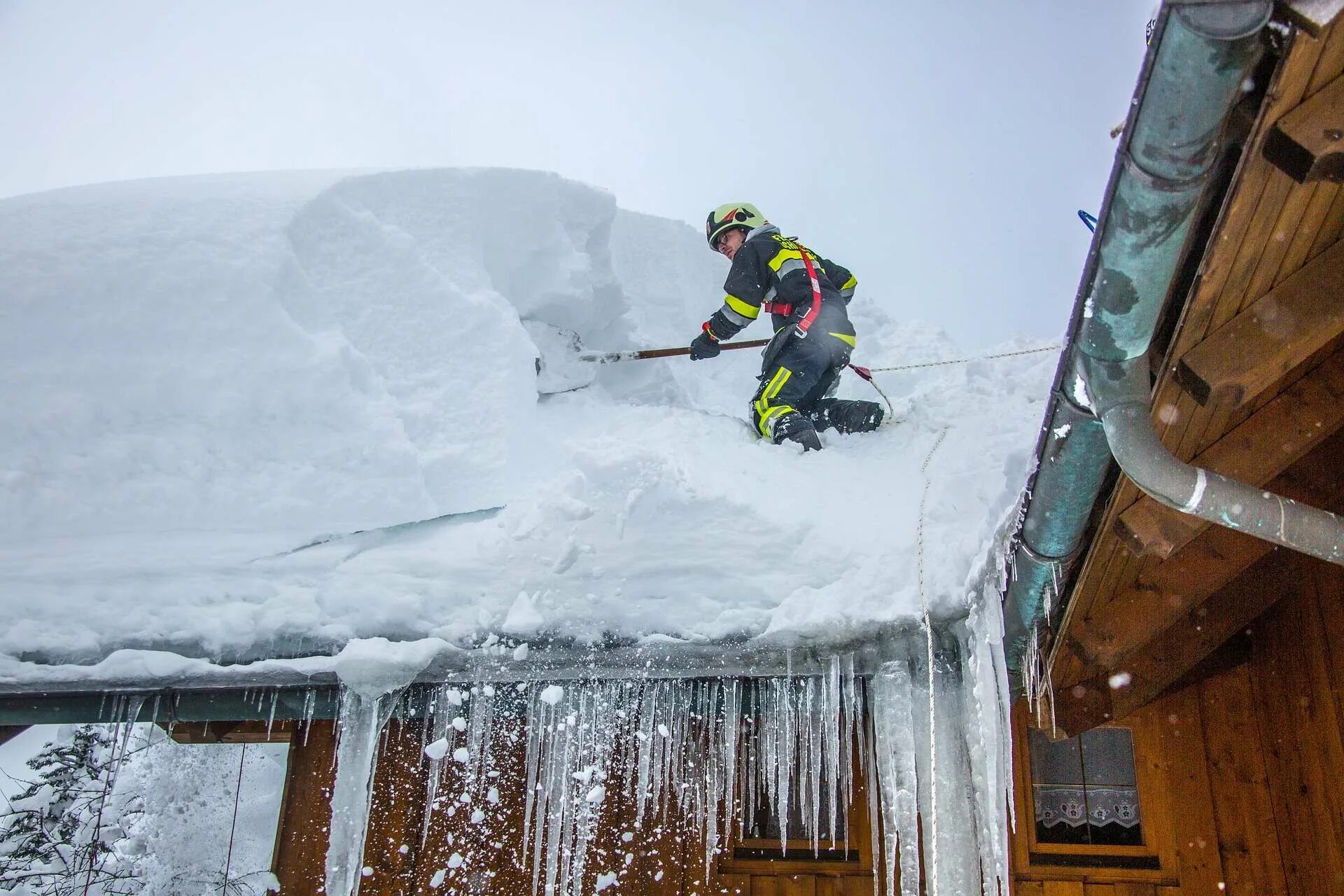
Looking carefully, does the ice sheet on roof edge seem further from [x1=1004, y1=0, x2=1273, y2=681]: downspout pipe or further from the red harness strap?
the red harness strap

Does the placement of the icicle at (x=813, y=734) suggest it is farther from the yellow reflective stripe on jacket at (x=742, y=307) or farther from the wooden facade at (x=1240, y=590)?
the yellow reflective stripe on jacket at (x=742, y=307)

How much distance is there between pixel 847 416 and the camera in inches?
167

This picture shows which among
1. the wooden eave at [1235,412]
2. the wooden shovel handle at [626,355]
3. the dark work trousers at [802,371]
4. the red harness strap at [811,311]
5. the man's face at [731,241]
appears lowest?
the wooden eave at [1235,412]

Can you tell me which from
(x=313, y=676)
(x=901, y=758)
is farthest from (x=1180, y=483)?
(x=313, y=676)

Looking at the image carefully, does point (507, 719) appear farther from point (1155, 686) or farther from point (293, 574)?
point (1155, 686)

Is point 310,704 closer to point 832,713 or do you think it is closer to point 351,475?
point 351,475

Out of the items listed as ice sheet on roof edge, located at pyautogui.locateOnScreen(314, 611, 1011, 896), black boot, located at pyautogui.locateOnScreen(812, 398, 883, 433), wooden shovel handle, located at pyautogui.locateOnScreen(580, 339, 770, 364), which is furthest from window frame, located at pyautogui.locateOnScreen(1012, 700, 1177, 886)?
wooden shovel handle, located at pyautogui.locateOnScreen(580, 339, 770, 364)

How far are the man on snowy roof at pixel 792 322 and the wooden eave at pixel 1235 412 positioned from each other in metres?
1.77

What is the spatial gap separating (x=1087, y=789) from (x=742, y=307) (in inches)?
116

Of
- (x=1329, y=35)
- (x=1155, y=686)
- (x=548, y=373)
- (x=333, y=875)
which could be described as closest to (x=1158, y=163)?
(x=1329, y=35)

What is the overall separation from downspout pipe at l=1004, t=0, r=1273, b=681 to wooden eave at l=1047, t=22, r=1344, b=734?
0.32 feet

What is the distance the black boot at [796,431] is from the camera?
11.9ft

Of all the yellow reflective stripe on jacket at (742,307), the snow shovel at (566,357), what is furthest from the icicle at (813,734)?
the snow shovel at (566,357)

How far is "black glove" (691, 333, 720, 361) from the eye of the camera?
480 cm
